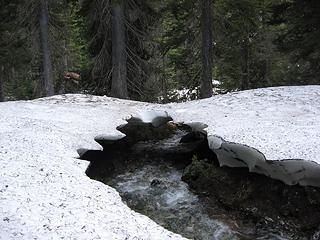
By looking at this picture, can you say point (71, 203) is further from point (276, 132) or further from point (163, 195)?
point (276, 132)

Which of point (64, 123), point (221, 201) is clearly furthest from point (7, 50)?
point (221, 201)

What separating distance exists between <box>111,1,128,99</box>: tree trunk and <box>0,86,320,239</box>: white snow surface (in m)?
3.40

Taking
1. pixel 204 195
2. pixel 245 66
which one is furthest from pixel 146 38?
pixel 204 195

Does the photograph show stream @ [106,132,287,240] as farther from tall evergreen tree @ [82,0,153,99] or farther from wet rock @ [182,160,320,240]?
tall evergreen tree @ [82,0,153,99]

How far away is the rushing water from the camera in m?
7.66

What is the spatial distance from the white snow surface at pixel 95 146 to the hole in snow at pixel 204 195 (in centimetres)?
41

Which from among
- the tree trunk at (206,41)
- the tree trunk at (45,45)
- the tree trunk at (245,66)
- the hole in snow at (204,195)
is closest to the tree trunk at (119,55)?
the tree trunk at (45,45)

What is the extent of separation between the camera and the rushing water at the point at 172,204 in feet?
25.1

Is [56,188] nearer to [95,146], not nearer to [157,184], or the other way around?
[95,146]

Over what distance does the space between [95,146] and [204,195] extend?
282cm

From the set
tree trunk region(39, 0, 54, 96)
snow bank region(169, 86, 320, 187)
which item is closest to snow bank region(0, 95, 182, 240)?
snow bank region(169, 86, 320, 187)

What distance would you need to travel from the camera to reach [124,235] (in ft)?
18.4

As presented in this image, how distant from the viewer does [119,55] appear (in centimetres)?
1797

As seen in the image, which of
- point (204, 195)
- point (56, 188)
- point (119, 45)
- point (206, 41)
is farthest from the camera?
point (119, 45)
